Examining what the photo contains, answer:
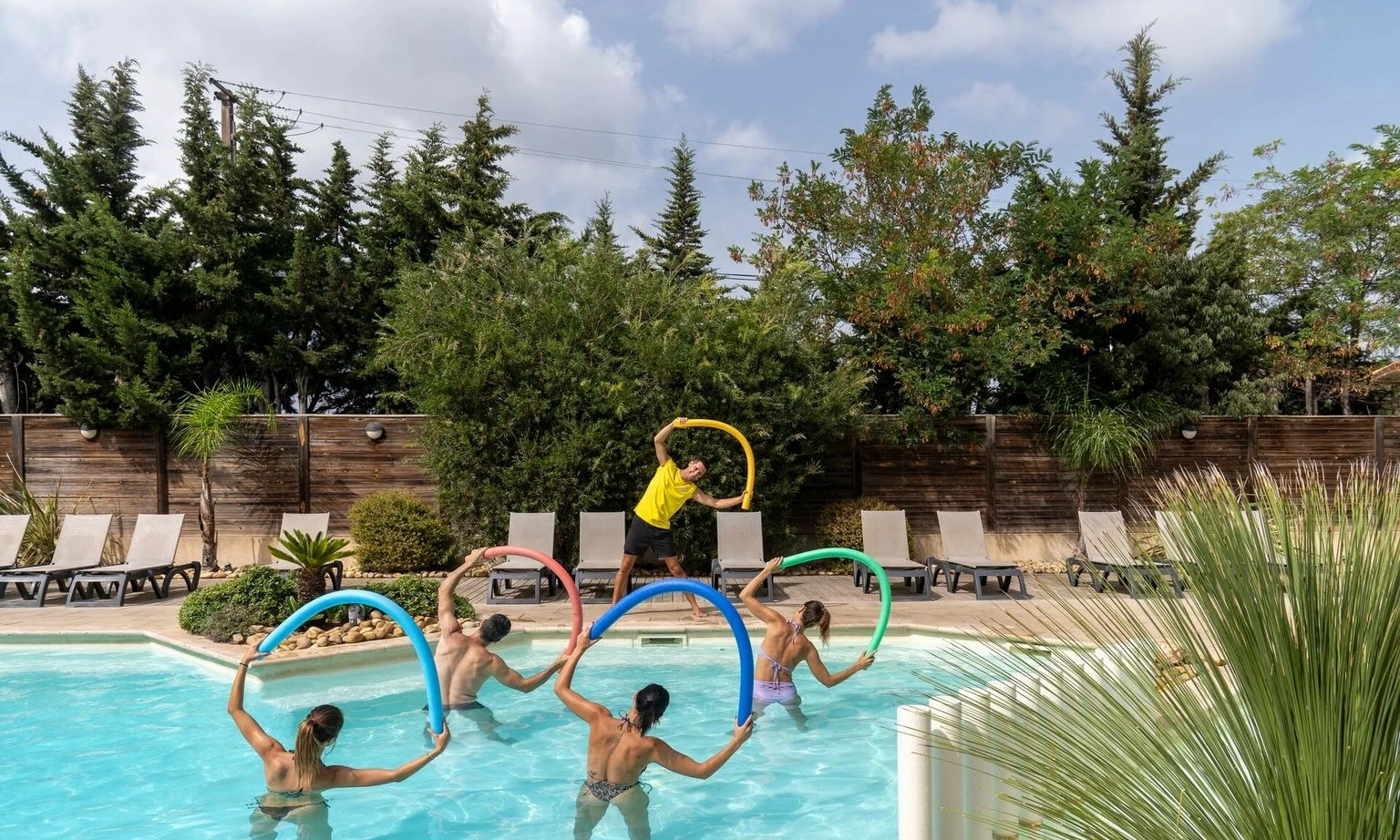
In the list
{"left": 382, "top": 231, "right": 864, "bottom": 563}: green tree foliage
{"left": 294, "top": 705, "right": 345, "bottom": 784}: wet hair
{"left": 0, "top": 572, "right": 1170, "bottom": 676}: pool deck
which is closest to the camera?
{"left": 294, "top": 705, "right": 345, "bottom": 784}: wet hair

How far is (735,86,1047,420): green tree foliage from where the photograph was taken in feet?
42.3

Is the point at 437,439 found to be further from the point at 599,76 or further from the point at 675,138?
the point at 675,138

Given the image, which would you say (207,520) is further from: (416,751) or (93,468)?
(416,751)

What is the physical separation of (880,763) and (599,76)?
1467 cm

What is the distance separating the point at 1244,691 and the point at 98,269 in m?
19.4

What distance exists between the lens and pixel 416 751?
6.39m

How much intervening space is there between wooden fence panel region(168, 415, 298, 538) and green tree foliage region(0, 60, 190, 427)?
3.74 ft

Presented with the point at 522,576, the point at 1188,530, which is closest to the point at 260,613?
the point at 522,576

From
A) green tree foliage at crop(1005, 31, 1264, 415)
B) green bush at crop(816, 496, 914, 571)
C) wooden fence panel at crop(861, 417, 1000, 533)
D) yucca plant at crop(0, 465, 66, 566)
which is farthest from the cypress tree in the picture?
yucca plant at crop(0, 465, 66, 566)

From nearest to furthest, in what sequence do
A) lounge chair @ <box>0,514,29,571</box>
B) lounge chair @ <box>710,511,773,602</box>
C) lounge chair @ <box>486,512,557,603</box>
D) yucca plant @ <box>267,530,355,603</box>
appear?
yucca plant @ <box>267,530,355,603</box> < lounge chair @ <box>710,511,773,602</box> < lounge chair @ <box>0,514,29,571</box> < lounge chair @ <box>486,512,557,603</box>

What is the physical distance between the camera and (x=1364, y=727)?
1.46 meters

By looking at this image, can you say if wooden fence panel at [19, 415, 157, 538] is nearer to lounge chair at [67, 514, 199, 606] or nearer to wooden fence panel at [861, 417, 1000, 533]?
lounge chair at [67, 514, 199, 606]

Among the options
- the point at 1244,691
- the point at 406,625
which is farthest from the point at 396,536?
the point at 1244,691

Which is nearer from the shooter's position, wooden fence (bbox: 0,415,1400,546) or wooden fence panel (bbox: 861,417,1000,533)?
wooden fence (bbox: 0,415,1400,546)
